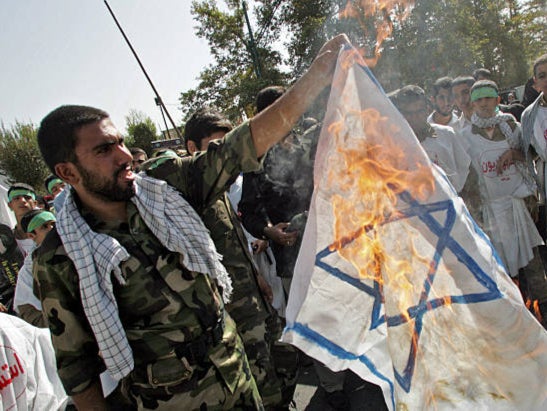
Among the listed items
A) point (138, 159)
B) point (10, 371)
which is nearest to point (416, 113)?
point (10, 371)

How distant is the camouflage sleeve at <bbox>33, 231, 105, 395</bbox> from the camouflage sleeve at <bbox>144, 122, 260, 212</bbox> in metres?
0.59

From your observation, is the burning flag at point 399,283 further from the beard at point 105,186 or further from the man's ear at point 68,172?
the man's ear at point 68,172

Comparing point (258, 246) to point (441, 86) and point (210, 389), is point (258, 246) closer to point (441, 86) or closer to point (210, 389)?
point (210, 389)

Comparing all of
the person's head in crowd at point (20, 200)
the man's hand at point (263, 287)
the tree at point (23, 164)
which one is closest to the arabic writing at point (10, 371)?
the man's hand at point (263, 287)

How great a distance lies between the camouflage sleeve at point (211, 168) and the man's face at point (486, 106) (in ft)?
9.86

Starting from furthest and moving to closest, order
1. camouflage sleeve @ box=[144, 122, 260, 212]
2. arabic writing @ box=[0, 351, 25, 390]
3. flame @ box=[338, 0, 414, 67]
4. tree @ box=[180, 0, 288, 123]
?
1. tree @ box=[180, 0, 288, 123]
2. flame @ box=[338, 0, 414, 67]
3. arabic writing @ box=[0, 351, 25, 390]
4. camouflage sleeve @ box=[144, 122, 260, 212]

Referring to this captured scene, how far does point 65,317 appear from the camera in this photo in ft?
5.26

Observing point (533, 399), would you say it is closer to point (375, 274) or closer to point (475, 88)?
point (375, 274)

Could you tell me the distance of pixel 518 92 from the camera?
13.3 metres

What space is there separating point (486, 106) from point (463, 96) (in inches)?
34.5

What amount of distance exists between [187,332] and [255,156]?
2.74ft

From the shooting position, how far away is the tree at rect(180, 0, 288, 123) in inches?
730

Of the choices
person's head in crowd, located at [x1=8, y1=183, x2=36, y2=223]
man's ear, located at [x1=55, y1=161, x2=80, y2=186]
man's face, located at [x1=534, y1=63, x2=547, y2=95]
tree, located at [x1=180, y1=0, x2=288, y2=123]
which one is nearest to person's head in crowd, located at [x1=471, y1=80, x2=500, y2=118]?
man's face, located at [x1=534, y1=63, x2=547, y2=95]

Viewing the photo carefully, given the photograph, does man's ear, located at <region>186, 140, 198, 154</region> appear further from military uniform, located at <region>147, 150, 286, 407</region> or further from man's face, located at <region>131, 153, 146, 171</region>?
man's face, located at <region>131, 153, 146, 171</region>
